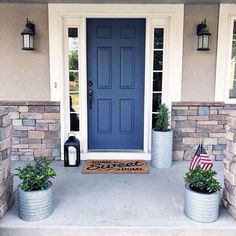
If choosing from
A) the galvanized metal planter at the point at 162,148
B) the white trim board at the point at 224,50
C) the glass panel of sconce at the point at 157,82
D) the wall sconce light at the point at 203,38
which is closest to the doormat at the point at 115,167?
the galvanized metal planter at the point at 162,148

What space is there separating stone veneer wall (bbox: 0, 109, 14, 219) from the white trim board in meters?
2.74

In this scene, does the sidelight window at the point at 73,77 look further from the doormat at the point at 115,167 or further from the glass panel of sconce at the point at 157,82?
the glass panel of sconce at the point at 157,82

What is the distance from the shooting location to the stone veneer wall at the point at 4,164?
2.33m

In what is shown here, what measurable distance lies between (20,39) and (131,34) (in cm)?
149

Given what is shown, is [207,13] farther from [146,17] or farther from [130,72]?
[130,72]

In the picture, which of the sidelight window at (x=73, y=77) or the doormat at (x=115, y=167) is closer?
the doormat at (x=115, y=167)

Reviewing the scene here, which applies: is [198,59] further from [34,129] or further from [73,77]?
[34,129]

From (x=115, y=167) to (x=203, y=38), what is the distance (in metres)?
2.02

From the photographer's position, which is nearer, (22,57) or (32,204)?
(32,204)

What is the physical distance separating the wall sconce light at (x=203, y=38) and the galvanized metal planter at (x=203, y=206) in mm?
2082

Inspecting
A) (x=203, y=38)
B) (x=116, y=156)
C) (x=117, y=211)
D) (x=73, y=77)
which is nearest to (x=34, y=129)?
(x=73, y=77)

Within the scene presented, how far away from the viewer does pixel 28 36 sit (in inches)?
143

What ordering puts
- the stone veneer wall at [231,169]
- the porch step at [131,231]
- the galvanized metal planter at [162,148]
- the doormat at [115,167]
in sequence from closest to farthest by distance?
1. the porch step at [131,231]
2. the stone veneer wall at [231,169]
3. the doormat at [115,167]
4. the galvanized metal planter at [162,148]

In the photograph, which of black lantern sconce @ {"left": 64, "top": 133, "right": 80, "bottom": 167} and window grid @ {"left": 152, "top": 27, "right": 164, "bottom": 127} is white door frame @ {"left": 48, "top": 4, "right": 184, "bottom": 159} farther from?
black lantern sconce @ {"left": 64, "top": 133, "right": 80, "bottom": 167}
